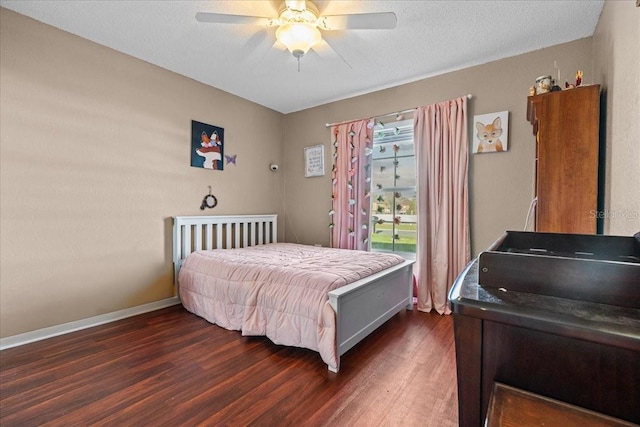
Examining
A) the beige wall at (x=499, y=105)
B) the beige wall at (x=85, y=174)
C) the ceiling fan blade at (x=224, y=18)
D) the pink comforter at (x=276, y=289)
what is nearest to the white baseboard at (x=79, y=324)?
the beige wall at (x=85, y=174)

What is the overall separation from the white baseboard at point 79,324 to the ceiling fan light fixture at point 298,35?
2.77 meters

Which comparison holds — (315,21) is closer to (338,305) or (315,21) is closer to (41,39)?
(338,305)

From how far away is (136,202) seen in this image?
9.40 feet

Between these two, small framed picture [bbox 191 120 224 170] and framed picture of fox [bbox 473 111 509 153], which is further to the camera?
small framed picture [bbox 191 120 224 170]

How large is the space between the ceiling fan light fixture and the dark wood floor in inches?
88.5

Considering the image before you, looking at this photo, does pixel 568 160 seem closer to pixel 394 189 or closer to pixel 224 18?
pixel 394 189

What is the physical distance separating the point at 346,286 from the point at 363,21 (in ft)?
5.88

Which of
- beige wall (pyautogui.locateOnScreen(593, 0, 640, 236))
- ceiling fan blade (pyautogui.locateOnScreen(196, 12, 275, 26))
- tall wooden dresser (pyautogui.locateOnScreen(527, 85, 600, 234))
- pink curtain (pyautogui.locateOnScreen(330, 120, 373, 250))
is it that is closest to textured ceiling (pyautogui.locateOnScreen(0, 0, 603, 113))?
ceiling fan blade (pyautogui.locateOnScreen(196, 12, 275, 26))

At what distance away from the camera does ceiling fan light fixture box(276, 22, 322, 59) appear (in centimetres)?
202

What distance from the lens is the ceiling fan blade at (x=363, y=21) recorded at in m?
1.80

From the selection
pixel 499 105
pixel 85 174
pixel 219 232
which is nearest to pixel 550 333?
pixel 499 105

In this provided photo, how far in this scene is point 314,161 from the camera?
13.3 ft

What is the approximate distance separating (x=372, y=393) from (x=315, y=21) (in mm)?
2465

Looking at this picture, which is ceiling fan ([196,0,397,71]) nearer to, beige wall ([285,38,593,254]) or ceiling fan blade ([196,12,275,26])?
ceiling fan blade ([196,12,275,26])
